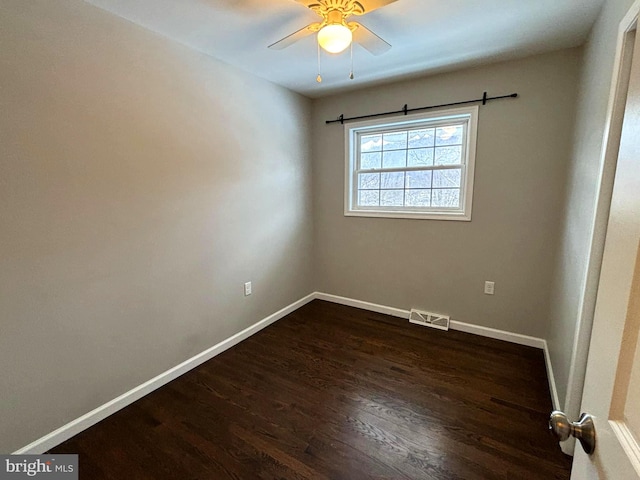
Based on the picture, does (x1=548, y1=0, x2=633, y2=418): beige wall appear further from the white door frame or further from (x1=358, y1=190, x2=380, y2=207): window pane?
(x1=358, y1=190, x2=380, y2=207): window pane

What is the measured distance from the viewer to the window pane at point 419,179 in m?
2.98

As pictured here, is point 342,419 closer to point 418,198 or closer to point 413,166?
point 418,198

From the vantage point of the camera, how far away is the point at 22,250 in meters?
1.47

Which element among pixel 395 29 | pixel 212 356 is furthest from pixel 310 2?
pixel 212 356

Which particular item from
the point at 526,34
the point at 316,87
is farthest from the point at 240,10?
the point at 526,34

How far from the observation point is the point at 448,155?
2842mm

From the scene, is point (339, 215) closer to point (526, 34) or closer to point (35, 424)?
point (526, 34)

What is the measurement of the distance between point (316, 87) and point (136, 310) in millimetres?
2575

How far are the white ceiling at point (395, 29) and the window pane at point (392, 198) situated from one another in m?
1.15

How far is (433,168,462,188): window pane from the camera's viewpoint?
2813 millimetres

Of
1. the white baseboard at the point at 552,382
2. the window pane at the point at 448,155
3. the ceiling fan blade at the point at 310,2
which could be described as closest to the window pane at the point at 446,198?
the window pane at the point at 448,155

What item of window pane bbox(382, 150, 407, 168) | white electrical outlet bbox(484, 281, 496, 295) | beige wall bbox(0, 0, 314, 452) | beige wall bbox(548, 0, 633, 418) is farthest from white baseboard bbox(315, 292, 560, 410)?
window pane bbox(382, 150, 407, 168)

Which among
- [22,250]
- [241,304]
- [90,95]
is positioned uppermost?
[90,95]

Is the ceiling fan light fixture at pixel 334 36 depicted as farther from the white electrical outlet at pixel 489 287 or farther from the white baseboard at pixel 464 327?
the white baseboard at pixel 464 327
